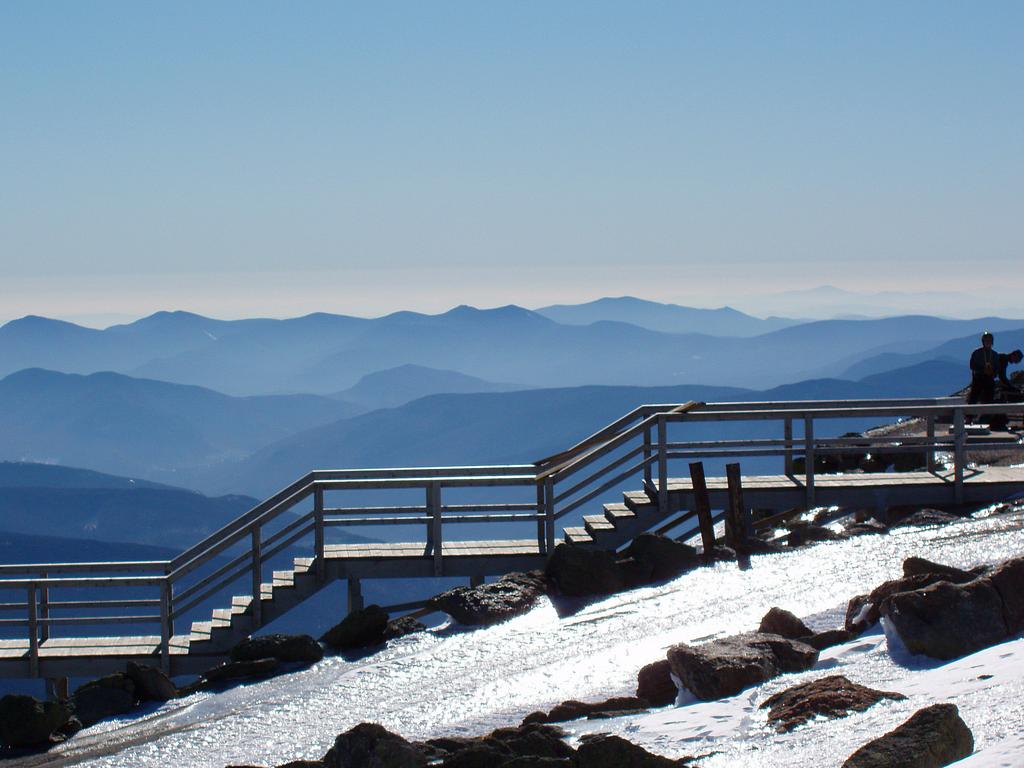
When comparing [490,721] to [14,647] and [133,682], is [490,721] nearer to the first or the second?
[133,682]

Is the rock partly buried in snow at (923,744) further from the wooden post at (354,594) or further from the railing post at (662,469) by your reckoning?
the wooden post at (354,594)

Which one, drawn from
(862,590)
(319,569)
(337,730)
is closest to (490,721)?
(337,730)

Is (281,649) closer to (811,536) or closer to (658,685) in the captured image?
(658,685)

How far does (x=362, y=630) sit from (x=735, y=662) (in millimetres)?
5307

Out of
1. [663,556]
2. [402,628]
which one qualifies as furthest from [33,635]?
[663,556]

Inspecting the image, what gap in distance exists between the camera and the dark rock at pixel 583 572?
44.6 feet

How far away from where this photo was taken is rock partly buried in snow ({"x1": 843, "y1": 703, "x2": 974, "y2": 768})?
20.0 feet

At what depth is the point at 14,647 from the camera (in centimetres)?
1429

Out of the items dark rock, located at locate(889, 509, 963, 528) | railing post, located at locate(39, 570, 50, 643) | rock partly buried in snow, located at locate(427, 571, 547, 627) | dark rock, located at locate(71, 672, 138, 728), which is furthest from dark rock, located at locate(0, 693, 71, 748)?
dark rock, located at locate(889, 509, 963, 528)

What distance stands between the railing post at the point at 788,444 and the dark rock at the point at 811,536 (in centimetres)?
119

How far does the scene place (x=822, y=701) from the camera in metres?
7.74

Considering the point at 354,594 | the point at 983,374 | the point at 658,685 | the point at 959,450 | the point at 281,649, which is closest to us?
the point at 658,685

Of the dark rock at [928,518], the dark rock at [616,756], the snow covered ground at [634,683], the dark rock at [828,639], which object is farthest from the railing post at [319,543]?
the dark rock at [616,756]

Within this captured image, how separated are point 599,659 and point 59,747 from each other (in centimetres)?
516
